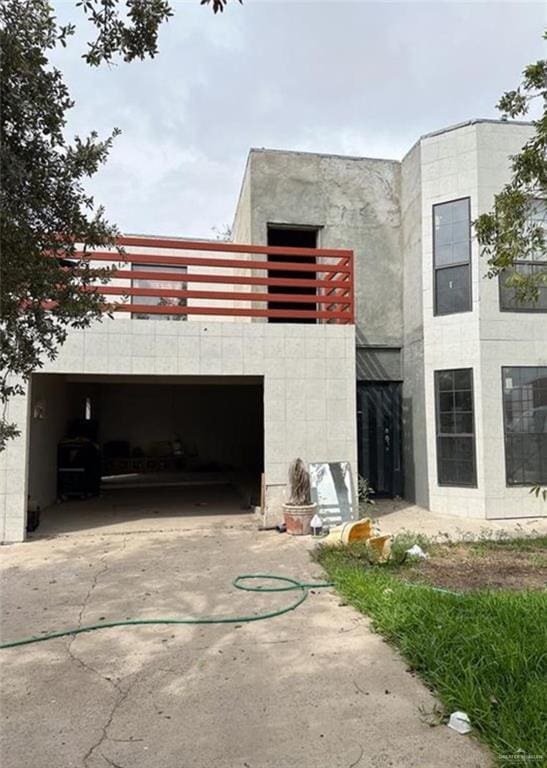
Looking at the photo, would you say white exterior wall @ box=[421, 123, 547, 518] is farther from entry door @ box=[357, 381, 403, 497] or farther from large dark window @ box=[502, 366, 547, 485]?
entry door @ box=[357, 381, 403, 497]

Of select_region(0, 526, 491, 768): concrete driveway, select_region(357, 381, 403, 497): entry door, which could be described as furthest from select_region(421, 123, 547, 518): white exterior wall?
select_region(0, 526, 491, 768): concrete driveway

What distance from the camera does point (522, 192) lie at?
4.99 m

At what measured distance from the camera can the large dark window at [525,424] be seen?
7.99 metres

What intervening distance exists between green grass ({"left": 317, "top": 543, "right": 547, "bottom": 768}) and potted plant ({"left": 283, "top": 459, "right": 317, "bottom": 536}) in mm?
2151

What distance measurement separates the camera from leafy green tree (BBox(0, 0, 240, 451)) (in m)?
2.28

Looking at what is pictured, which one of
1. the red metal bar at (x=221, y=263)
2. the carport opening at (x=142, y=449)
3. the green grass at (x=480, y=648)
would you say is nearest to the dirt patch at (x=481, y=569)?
the green grass at (x=480, y=648)

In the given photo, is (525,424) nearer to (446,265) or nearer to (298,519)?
(446,265)

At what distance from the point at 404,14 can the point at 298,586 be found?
528 cm

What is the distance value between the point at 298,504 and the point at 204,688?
13.3 feet

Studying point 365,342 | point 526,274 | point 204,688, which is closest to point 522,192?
point 526,274

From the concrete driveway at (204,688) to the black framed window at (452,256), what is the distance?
18.0 ft

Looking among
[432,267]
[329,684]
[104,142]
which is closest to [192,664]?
[329,684]

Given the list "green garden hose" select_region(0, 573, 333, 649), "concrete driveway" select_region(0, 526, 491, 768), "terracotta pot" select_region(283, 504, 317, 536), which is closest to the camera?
"concrete driveway" select_region(0, 526, 491, 768)

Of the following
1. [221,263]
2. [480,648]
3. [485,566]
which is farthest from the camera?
[221,263]
